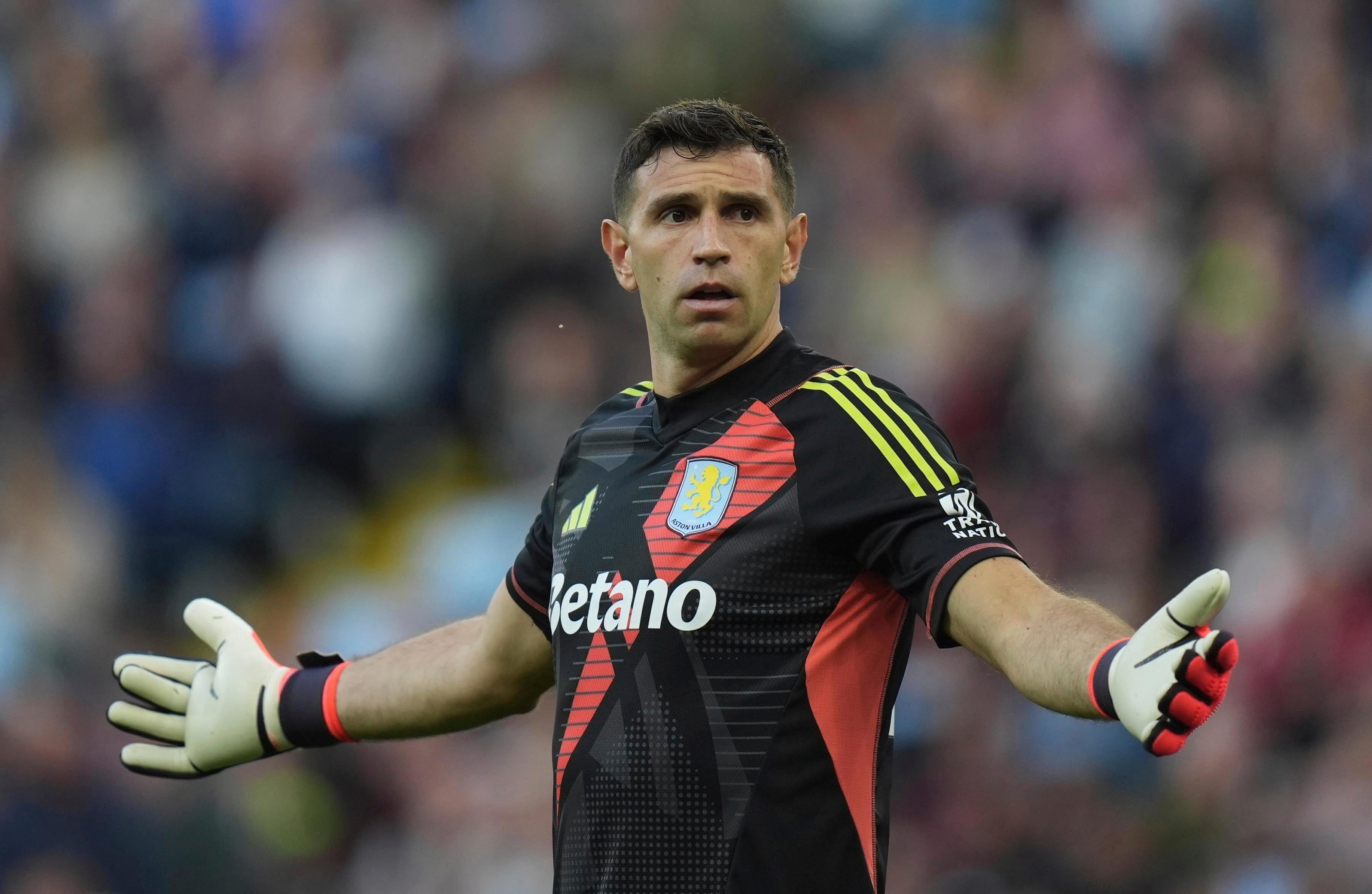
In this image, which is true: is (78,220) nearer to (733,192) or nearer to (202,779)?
(202,779)

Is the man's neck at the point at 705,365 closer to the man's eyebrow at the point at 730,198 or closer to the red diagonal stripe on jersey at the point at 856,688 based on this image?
the man's eyebrow at the point at 730,198

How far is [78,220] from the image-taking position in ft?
38.9

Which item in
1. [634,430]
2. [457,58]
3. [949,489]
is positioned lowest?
[949,489]

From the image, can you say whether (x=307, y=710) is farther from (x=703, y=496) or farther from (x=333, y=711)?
(x=703, y=496)

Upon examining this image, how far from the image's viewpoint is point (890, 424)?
4.06 m

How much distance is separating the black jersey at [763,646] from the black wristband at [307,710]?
3.17ft

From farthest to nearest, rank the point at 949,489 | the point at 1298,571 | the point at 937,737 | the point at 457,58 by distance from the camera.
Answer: the point at 457,58 → the point at 937,737 → the point at 1298,571 → the point at 949,489

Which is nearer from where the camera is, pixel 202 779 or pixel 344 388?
pixel 202 779

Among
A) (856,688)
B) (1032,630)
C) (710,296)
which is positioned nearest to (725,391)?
(710,296)

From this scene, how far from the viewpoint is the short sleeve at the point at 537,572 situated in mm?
4676

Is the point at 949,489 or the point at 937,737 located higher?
the point at 937,737

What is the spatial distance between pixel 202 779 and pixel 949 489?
623 cm

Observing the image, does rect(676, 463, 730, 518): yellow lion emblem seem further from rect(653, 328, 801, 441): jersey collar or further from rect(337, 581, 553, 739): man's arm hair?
rect(337, 581, 553, 739): man's arm hair

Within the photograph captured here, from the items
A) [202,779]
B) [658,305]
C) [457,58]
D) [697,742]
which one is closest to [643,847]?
[697,742]
